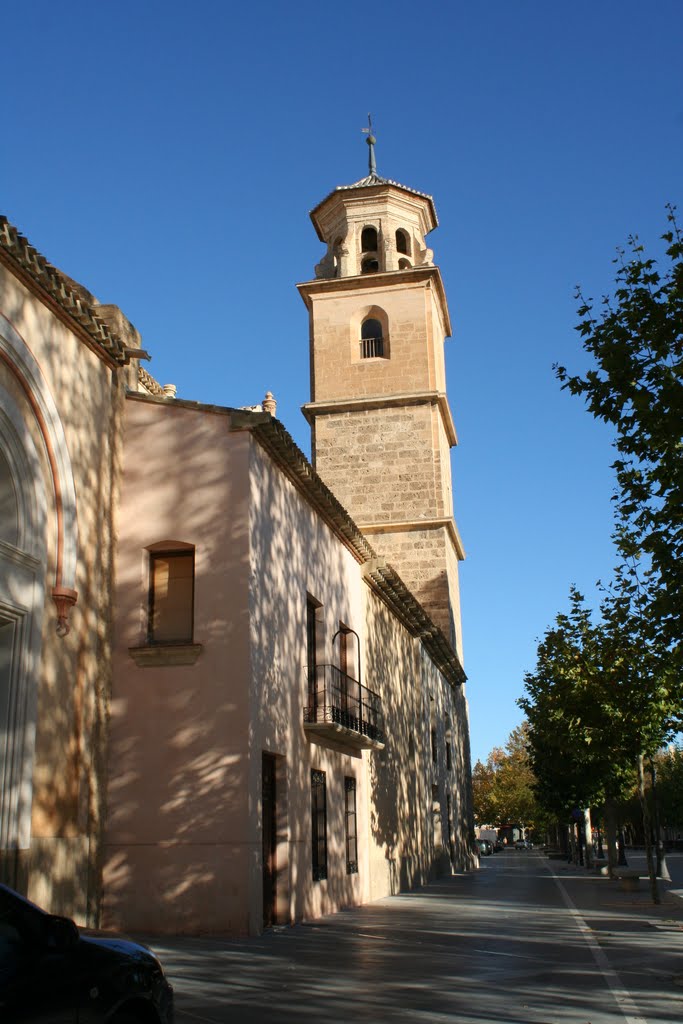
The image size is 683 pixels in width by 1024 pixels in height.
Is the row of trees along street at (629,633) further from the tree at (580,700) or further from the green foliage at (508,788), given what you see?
the green foliage at (508,788)

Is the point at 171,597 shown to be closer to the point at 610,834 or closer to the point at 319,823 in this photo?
the point at 319,823

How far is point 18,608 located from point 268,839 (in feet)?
Answer: 17.7

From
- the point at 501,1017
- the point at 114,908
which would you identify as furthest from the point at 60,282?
the point at 501,1017

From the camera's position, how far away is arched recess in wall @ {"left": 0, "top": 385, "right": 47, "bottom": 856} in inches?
411

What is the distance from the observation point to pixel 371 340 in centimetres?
3650

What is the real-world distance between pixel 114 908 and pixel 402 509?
2296 cm

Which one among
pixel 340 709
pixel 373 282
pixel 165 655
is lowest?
pixel 340 709

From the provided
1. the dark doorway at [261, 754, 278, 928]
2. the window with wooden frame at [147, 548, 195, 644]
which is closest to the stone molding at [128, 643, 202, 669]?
the window with wooden frame at [147, 548, 195, 644]

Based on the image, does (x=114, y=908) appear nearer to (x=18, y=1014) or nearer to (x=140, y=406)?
(x=140, y=406)

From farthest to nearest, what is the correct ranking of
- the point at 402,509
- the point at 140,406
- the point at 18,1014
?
the point at 402,509 → the point at 140,406 → the point at 18,1014

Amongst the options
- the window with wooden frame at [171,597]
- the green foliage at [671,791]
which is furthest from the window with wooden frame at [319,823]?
the green foliage at [671,791]

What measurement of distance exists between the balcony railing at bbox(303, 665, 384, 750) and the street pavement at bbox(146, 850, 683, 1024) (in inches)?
114

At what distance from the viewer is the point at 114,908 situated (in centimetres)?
1227

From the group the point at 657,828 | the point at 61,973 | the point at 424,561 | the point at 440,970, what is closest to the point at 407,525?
the point at 424,561
